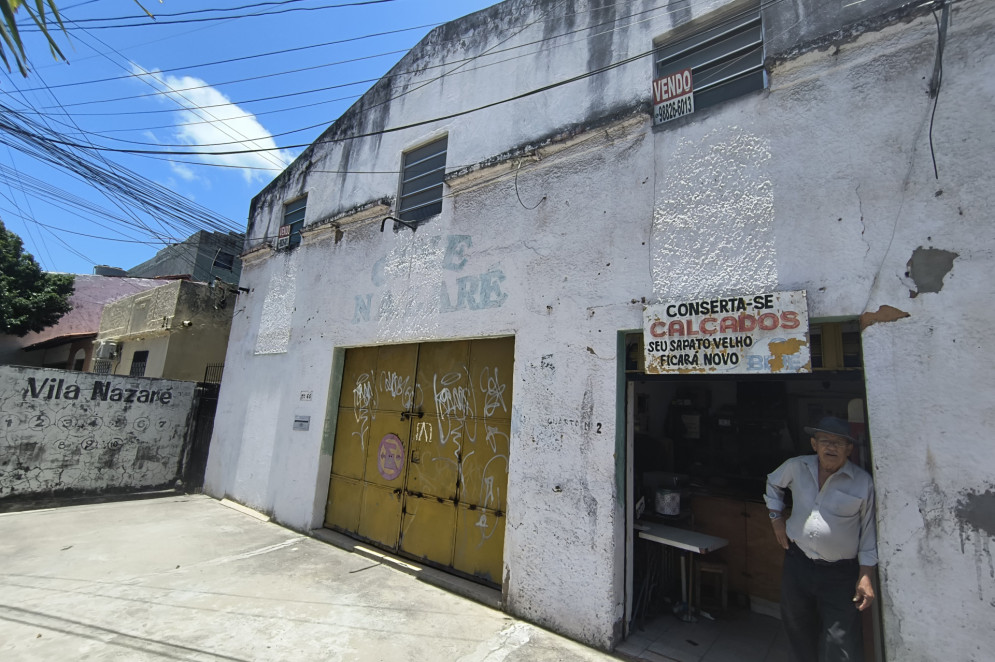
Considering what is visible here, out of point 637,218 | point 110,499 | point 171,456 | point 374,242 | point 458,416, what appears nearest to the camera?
point 637,218

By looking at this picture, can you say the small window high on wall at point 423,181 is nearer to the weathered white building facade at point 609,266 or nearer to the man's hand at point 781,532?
the weathered white building facade at point 609,266

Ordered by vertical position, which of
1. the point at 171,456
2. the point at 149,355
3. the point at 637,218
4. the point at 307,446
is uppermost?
the point at 637,218

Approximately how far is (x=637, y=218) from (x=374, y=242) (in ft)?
12.1

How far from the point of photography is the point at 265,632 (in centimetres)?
357

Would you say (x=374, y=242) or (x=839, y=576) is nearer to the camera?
(x=839, y=576)

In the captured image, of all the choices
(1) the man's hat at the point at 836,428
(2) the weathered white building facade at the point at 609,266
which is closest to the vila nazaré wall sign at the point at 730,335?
(2) the weathered white building facade at the point at 609,266

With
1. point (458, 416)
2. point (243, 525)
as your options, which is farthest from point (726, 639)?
point (243, 525)

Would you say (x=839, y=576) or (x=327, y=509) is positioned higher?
(x=839, y=576)

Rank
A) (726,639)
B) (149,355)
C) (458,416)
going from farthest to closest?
(149,355) < (458,416) < (726,639)

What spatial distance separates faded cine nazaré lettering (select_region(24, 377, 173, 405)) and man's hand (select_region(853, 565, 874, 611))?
33.0ft

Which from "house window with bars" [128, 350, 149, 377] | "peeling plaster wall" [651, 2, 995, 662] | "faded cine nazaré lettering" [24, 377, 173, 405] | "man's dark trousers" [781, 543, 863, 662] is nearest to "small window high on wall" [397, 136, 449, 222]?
"peeling plaster wall" [651, 2, 995, 662]

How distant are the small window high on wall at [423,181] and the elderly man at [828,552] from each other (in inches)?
179

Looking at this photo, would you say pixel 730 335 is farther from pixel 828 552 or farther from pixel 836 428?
pixel 828 552

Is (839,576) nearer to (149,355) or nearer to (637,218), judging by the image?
(637,218)
